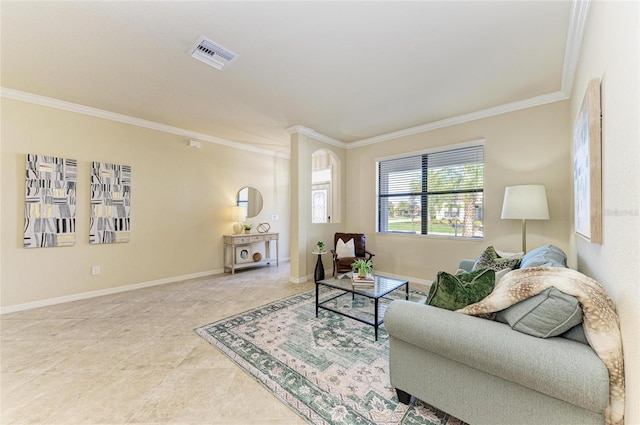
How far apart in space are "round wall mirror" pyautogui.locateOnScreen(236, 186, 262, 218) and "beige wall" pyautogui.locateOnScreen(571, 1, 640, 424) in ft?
16.4

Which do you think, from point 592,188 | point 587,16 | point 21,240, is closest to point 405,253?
point 592,188

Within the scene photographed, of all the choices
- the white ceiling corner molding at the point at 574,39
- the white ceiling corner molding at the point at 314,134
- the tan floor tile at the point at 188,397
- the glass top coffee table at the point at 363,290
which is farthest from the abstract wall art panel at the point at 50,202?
the white ceiling corner molding at the point at 574,39

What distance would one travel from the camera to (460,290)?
57.4 inches

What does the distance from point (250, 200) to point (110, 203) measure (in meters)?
2.34

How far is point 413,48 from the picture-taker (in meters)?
2.22

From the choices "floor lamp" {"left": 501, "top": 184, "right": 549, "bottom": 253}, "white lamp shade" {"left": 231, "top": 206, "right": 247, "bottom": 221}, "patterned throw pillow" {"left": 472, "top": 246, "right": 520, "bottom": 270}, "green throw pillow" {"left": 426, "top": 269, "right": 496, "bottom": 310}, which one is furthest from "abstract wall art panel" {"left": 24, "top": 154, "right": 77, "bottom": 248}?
"floor lamp" {"left": 501, "top": 184, "right": 549, "bottom": 253}

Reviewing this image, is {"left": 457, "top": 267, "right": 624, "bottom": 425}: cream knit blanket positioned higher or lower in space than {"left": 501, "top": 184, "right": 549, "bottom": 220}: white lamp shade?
lower

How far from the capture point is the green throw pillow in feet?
4.72

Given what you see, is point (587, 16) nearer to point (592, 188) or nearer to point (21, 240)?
point (592, 188)

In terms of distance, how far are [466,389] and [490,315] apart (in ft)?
1.28

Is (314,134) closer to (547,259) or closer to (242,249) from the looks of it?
(242,249)

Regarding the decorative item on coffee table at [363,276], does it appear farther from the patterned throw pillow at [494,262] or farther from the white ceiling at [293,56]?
the white ceiling at [293,56]

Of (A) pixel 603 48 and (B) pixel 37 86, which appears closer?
(A) pixel 603 48

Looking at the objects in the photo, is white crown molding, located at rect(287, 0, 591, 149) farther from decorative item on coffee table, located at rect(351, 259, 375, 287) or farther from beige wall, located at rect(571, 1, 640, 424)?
decorative item on coffee table, located at rect(351, 259, 375, 287)
